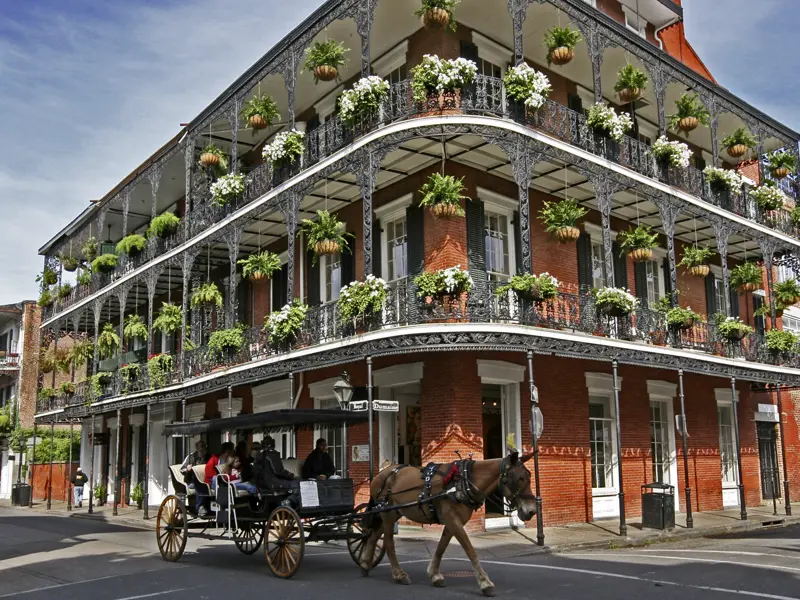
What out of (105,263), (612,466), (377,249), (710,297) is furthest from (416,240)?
(105,263)

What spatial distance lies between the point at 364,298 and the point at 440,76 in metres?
4.35

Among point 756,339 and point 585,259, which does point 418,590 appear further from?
point 756,339

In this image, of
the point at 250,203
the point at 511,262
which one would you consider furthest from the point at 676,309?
the point at 250,203

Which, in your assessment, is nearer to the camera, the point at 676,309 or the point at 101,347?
the point at 676,309

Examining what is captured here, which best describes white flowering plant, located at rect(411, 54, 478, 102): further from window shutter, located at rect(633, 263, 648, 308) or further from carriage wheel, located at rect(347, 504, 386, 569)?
carriage wheel, located at rect(347, 504, 386, 569)

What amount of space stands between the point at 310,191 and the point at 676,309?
8.31 m

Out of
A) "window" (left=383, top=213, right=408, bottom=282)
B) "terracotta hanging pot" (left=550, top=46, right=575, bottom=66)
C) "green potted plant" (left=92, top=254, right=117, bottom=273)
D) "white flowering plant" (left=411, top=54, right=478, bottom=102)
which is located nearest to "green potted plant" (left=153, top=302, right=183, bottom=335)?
"green potted plant" (left=92, top=254, right=117, bottom=273)

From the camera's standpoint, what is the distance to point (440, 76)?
15.1 meters

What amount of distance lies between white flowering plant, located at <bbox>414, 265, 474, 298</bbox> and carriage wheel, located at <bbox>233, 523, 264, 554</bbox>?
16.5 feet

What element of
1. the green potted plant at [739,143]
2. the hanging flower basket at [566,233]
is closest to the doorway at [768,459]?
the green potted plant at [739,143]

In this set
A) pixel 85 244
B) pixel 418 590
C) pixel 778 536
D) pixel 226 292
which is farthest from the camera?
pixel 85 244

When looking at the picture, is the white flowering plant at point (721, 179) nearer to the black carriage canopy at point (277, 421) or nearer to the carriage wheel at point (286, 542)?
the black carriage canopy at point (277, 421)

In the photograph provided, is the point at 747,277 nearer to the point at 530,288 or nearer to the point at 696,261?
the point at 696,261

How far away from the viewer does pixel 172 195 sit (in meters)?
27.8
